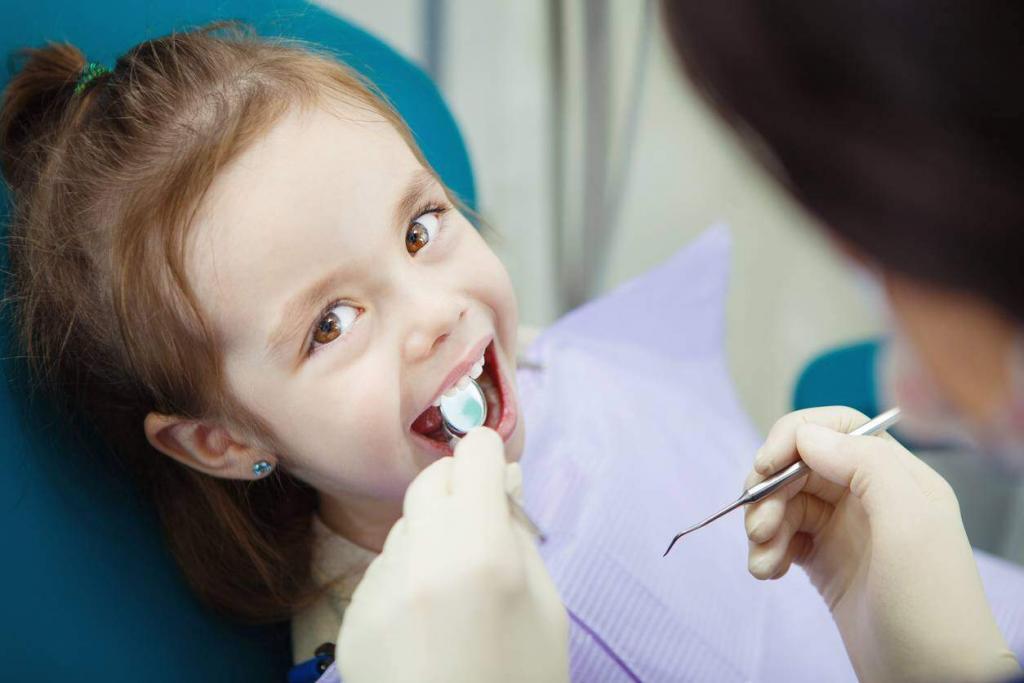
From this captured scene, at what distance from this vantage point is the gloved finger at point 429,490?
0.57m

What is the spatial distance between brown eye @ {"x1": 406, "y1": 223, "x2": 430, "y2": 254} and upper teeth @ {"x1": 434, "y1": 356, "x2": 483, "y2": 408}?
100 mm

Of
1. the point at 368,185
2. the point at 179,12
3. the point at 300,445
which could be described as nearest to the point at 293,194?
the point at 368,185

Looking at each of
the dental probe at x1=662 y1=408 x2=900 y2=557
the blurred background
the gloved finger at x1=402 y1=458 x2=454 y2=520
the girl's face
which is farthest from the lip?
the blurred background

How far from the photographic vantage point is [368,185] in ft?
2.21

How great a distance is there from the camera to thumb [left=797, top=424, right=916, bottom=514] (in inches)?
24.4

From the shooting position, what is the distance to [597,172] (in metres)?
1.57

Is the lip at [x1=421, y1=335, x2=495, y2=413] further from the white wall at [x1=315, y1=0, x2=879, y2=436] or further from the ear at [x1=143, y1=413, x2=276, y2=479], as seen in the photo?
the white wall at [x1=315, y1=0, x2=879, y2=436]

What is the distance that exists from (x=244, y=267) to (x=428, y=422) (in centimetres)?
19

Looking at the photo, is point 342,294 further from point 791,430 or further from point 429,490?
point 791,430

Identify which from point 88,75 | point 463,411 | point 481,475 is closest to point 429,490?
point 481,475

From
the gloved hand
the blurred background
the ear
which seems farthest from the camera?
the blurred background

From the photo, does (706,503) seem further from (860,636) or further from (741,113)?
(741,113)

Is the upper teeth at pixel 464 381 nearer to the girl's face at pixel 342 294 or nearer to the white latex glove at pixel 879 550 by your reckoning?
the girl's face at pixel 342 294

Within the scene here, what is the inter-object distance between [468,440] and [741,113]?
300 millimetres
